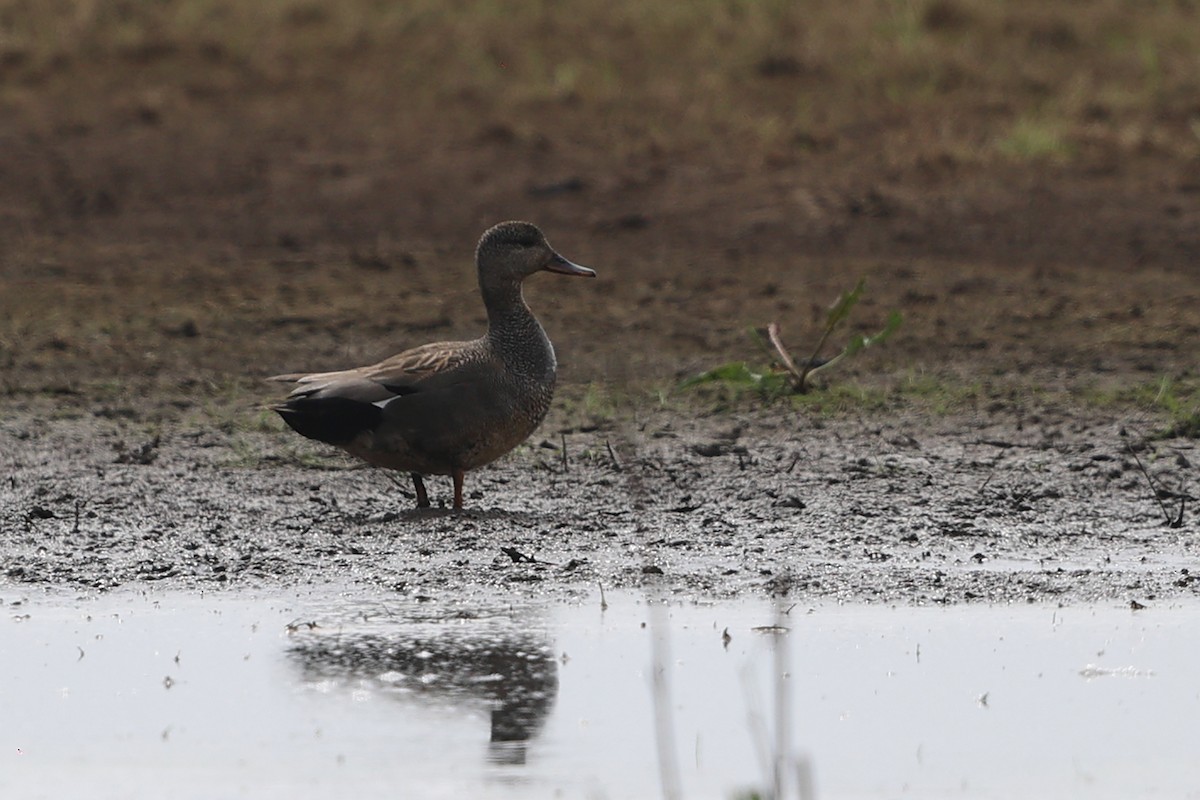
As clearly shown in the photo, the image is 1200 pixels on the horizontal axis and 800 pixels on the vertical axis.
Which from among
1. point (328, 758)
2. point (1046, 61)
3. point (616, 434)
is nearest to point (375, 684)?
point (328, 758)

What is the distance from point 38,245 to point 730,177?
14.1 ft

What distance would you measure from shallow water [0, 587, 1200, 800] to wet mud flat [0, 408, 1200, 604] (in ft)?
0.88

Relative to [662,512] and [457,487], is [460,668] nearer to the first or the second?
[457,487]

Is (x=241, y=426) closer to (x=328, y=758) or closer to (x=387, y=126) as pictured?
(x=328, y=758)

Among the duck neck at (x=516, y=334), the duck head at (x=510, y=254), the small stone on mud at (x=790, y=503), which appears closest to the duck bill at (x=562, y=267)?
the duck head at (x=510, y=254)

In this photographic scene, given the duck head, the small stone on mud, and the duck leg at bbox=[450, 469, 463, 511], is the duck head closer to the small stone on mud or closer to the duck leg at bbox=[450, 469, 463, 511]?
the duck leg at bbox=[450, 469, 463, 511]

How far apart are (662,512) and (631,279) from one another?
505 centimetres

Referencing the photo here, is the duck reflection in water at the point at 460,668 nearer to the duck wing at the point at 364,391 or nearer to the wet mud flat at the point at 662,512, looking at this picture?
the wet mud flat at the point at 662,512

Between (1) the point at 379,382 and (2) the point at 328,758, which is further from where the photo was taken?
(1) the point at 379,382

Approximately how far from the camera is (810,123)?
49.7 feet

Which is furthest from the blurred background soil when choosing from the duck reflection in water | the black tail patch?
the duck reflection in water

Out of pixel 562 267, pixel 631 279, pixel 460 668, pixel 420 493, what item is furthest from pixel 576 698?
pixel 631 279

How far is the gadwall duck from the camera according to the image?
22.6 ft

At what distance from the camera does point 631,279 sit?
12.3 metres
